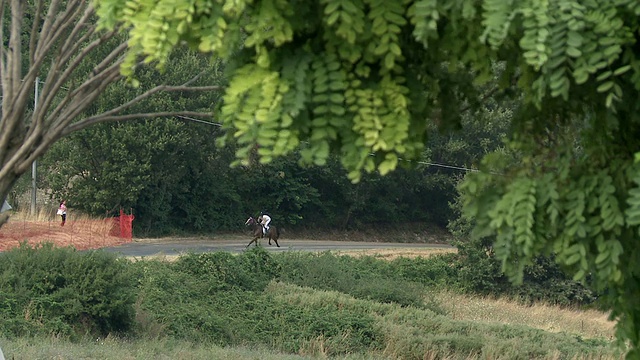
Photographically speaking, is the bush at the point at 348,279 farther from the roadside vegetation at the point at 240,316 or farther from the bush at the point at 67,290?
the bush at the point at 67,290

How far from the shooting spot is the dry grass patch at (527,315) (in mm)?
27516

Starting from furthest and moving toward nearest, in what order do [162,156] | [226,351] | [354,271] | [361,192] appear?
1. [361,192]
2. [162,156]
3. [354,271]
4. [226,351]

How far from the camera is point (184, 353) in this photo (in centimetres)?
1455

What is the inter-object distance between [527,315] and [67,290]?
17416 mm

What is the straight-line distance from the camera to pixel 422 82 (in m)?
4.02

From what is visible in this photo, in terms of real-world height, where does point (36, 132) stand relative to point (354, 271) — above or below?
above

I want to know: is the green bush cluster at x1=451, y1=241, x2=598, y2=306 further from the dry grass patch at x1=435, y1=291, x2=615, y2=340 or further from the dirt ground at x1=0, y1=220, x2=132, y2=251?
the dirt ground at x1=0, y1=220, x2=132, y2=251

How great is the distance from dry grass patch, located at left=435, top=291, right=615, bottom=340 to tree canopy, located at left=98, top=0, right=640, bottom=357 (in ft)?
73.5

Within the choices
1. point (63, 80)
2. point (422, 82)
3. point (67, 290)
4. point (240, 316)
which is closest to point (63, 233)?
point (240, 316)

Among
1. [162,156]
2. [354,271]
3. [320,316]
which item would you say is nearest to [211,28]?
[320,316]

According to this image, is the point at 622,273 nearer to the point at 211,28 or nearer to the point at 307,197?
Result: the point at 211,28

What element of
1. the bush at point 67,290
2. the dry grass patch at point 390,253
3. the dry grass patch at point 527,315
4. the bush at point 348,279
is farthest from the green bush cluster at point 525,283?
the bush at point 67,290

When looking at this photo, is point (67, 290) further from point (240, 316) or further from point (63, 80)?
point (63, 80)

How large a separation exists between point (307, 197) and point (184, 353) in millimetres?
41665
